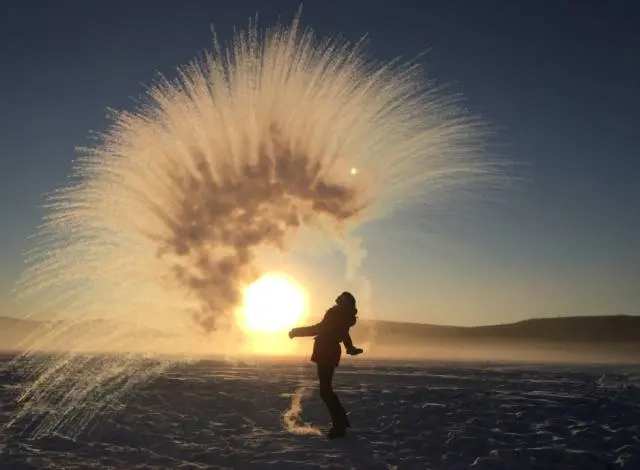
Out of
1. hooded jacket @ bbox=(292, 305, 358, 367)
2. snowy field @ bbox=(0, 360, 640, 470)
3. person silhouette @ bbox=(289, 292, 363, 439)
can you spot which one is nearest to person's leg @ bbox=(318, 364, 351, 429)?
person silhouette @ bbox=(289, 292, 363, 439)

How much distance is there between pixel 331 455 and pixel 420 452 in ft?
5.23

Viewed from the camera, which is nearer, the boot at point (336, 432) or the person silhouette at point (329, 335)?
the boot at point (336, 432)

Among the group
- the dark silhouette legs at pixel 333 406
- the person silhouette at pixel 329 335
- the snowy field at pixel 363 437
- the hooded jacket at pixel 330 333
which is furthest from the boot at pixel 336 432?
the hooded jacket at pixel 330 333

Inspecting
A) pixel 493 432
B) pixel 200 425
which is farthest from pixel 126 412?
pixel 493 432

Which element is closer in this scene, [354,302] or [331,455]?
[331,455]

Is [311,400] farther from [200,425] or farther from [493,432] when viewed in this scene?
[493,432]

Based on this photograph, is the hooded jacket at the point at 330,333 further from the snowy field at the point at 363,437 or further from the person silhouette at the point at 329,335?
the snowy field at the point at 363,437

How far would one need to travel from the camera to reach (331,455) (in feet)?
31.1

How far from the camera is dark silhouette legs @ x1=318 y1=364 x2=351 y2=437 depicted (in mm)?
11047

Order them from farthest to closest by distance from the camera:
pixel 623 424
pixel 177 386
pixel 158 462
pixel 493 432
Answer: pixel 177 386
pixel 623 424
pixel 493 432
pixel 158 462

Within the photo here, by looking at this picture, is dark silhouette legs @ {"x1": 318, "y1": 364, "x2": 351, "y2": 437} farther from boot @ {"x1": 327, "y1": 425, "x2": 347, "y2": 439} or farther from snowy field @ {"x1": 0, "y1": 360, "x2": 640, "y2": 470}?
snowy field @ {"x1": 0, "y1": 360, "x2": 640, "y2": 470}

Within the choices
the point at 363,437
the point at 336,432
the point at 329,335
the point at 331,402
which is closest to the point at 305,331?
the point at 329,335

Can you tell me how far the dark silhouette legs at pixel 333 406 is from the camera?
435 inches

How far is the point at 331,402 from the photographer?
37.6ft
